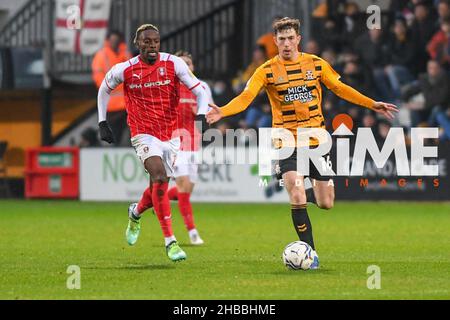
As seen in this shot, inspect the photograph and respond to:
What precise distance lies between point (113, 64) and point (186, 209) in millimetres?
9658

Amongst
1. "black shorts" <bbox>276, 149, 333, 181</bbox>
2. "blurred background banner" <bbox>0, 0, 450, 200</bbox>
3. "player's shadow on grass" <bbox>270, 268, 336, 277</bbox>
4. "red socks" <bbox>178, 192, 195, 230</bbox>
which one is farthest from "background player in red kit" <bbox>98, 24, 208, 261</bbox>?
"blurred background banner" <bbox>0, 0, 450, 200</bbox>

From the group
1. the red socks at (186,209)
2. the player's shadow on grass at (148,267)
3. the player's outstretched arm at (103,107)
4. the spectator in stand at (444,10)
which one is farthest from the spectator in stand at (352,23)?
the player's shadow on grass at (148,267)

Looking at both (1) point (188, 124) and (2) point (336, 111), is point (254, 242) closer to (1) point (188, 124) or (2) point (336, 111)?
(1) point (188, 124)

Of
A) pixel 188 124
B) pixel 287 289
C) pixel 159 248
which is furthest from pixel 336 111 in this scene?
pixel 287 289

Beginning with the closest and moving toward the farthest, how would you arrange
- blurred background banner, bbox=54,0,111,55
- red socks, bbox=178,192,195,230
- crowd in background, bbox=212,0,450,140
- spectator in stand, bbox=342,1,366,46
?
1. red socks, bbox=178,192,195,230
2. crowd in background, bbox=212,0,450,140
3. blurred background banner, bbox=54,0,111,55
4. spectator in stand, bbox=342,1,366,46

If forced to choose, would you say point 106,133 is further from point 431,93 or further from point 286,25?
point 431,93

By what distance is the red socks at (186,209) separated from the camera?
14.7m

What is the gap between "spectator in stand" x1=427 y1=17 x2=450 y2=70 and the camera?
77.3 feet

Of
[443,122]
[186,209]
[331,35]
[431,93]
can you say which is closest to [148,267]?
[186,209]

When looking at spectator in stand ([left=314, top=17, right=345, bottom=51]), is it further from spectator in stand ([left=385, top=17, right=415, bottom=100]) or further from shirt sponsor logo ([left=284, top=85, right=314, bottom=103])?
shirt sponsor logo ([left=284, top=85, right=314, bottom=103])

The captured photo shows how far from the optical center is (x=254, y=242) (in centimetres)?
1473

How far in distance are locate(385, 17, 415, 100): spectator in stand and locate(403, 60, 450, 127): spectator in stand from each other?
53 centimetres

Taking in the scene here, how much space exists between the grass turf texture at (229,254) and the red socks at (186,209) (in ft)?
1.33
